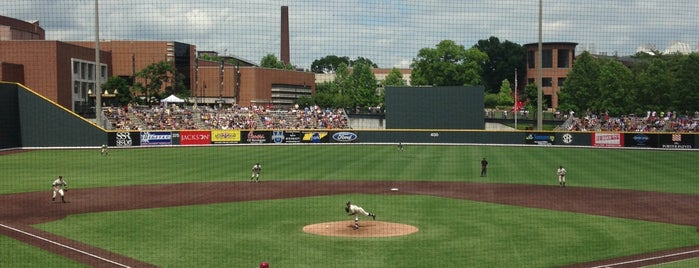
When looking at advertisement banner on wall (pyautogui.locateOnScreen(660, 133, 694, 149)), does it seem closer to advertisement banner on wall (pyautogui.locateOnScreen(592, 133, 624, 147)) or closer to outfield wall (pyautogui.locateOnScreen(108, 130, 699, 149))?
outfield wall (pyautogui.locateOnScreen(108, 130, 699, 149))

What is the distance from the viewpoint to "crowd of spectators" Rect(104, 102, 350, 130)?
181 ft

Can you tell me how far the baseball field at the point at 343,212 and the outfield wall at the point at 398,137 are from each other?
6.32 m

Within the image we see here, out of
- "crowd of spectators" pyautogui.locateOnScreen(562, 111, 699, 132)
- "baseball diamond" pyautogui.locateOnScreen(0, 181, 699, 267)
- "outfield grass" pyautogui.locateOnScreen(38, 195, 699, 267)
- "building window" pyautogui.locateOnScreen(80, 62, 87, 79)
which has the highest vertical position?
"building window" pyautogui.locateOnScreen(80, 62, 87, 79)

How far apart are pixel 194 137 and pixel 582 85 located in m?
38.9

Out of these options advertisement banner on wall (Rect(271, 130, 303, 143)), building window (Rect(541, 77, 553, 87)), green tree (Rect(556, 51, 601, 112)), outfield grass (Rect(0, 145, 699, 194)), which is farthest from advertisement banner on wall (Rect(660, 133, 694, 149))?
building window (Rect(541, 77, 553, 87))

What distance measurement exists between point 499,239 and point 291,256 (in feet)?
20.0

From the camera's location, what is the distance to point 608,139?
52.6 meters

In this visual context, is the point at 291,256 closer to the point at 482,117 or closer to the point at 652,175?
the point at 652,175

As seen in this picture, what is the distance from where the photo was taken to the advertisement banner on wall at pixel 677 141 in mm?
50031

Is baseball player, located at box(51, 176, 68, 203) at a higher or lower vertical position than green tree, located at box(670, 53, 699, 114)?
lower

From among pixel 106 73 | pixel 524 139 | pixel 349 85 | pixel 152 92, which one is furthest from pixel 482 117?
pixel 106 73

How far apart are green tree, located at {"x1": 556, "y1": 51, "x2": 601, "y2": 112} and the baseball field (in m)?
24.3

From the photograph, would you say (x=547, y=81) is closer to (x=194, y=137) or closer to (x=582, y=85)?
(x=582, y=85)

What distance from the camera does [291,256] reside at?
58.3 ft
